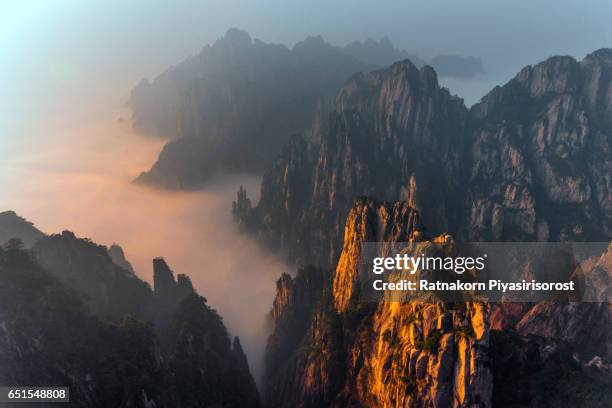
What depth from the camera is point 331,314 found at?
360 ft

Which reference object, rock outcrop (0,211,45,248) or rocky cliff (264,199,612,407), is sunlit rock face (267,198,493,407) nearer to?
rocky cliff (264,199,612,407)

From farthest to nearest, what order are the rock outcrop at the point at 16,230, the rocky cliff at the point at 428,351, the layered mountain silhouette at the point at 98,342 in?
the rock outcrop at the point at 16,230
the layered mountain silhouette at the point at 98,342
the rocky cliff at the point at 428,351

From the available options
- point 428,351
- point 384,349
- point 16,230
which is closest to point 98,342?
point 384,349

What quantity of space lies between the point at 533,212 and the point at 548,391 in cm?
15098

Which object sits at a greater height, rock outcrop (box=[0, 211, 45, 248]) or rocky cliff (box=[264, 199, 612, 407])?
rock outcrop (box=[0, 211, 45, 248])

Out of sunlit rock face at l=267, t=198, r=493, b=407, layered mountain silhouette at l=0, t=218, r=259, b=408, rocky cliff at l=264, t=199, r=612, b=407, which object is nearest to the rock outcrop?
layered mountain silhouette at l=0, t=218, r=259, b=408

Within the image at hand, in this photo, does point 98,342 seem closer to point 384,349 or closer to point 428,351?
point 384,349

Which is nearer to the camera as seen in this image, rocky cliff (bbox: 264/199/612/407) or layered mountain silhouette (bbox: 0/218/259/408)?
rocky cliff (bbox: 264/199/612/407)

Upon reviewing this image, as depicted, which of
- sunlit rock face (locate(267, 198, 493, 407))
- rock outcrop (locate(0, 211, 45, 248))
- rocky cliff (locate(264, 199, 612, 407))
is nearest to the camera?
sunlit rock face (locate(267, 198, 493, 407))

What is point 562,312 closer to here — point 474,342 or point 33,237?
point 474,342

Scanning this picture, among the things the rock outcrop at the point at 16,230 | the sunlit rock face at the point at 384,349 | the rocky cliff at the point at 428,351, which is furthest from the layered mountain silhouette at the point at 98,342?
the rock outcrop at the point at 16,230

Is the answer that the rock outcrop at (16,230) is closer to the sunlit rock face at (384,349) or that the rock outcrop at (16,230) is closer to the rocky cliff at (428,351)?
the sunlit rock face at (384,349)

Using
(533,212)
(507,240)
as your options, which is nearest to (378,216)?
(507,240)

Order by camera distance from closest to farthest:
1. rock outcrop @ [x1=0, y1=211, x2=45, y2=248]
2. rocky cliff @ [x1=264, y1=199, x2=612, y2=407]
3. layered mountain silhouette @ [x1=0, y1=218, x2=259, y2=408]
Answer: rocky cliff @ [x1=264, y1=199, x2=612, y2=407] → layered mountain silhouette @ [x1=0, y1=218, x2=259, y2=408] → rock outcrop @ [x1=0, y1=211, x2=45, y2=248]
